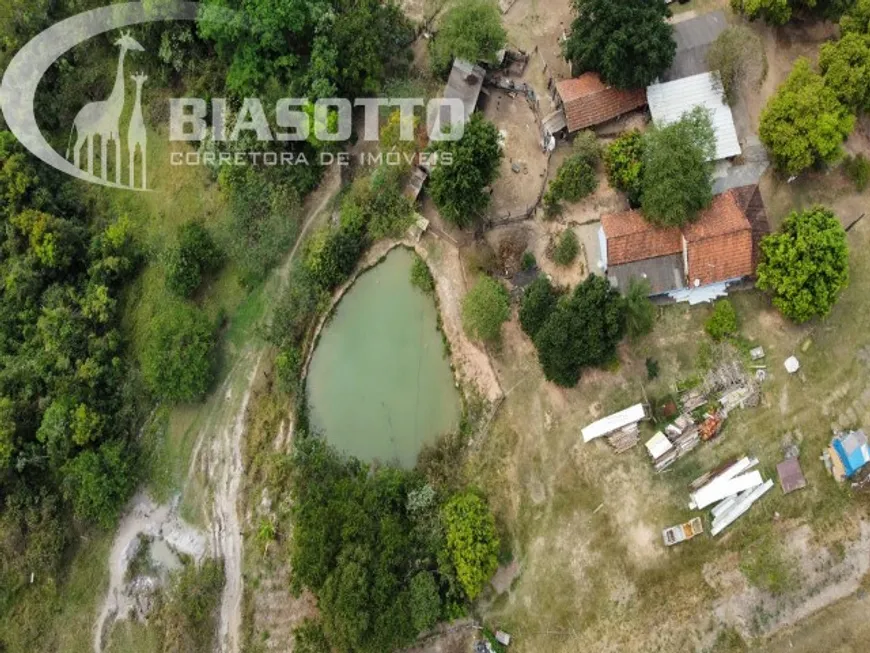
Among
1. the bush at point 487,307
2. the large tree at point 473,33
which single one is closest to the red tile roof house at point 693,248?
the bush at point 487,307

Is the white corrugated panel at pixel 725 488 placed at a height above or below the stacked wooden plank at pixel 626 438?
below

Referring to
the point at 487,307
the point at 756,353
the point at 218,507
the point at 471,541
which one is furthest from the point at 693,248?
the point at 218,507

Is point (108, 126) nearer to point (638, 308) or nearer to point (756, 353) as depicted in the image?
point (638, 308)

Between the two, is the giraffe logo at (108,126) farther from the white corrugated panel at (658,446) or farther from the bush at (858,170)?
the bush at (858,170)

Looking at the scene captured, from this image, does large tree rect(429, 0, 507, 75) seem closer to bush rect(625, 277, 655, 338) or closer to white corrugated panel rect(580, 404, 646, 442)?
bush rect(625, 277, 655, 338)

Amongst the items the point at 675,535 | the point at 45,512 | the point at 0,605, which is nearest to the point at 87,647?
the point at 0,605

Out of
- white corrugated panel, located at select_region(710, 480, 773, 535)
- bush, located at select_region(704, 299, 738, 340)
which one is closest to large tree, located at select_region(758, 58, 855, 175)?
bush, located at select_region(704, 299, 738, 340)
